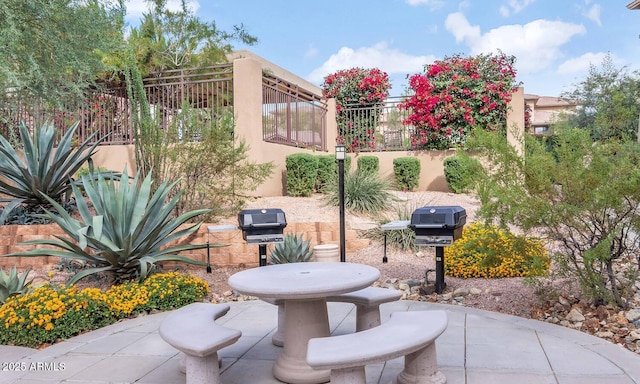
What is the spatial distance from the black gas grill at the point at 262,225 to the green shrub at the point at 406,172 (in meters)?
7.27

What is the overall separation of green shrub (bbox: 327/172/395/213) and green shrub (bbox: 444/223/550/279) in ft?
9.11

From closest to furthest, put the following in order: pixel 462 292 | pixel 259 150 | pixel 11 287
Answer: pixel 11 287, pixel 462 292, pixel 259 150

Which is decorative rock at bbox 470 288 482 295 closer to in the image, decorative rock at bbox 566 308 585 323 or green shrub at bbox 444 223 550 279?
green shrub at bbox 444 223 550 279

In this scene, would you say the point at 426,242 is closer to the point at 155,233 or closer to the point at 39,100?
the point at 155,233

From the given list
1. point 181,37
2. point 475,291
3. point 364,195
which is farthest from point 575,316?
point 181,37

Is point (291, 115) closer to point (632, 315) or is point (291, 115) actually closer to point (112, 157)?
point (112, 157)

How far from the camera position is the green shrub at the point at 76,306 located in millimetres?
4285

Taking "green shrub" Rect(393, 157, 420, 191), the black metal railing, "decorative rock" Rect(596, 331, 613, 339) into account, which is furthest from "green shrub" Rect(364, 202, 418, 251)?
"green shrub" Rect(393, 157, 420, 191)

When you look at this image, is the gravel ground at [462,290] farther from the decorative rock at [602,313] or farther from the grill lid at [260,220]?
the grill lid at [260,220]

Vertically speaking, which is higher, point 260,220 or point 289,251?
point 260,220

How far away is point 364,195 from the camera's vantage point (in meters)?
9.45

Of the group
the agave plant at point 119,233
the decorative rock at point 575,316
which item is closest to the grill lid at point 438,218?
the decorative rock at point 575,316

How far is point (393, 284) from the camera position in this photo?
590cm

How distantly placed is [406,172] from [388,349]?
10.1m
